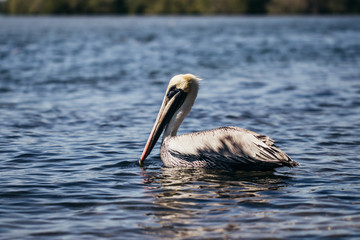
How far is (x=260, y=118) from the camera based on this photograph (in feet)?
35.1

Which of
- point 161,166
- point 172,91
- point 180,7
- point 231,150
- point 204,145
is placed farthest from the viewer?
point 180,7

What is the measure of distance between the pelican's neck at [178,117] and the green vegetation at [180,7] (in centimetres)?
10050

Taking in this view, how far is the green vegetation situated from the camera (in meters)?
105

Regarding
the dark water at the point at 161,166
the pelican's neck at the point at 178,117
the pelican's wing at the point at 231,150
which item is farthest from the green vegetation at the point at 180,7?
the pelican's wing at the point at 231,150

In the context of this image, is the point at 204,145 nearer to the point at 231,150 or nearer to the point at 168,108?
the point at 231,150

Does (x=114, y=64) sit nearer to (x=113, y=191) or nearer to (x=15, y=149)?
(x=15, y=149)

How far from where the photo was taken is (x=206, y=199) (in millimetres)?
6016

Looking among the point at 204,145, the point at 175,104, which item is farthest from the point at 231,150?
the point at 175,104

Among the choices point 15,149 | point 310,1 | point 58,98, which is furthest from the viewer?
point 310,1

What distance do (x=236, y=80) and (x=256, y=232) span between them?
38.3 feet

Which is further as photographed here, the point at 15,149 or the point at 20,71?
the point at 20,71

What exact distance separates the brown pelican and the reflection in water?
0.15 m

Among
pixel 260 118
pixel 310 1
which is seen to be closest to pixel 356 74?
pixel 260 118

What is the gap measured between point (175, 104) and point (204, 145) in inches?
40.9
